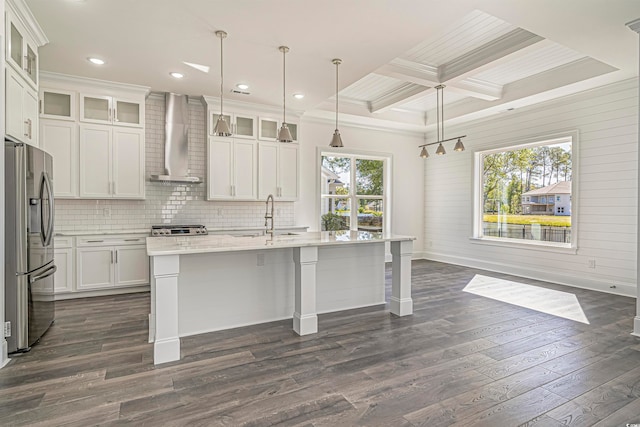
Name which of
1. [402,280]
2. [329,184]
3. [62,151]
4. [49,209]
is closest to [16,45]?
[49,209]

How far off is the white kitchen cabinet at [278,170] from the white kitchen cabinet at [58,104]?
8.21 ft

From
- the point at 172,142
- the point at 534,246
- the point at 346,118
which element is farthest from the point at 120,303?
A: the point at 534,246

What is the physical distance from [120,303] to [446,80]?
5.07 meters

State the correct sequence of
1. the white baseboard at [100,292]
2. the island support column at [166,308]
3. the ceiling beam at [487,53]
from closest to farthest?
the island support column at [166,308] → the ceiling beam at [487,53] → the white baseboard at [100,292]

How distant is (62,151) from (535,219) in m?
7.05

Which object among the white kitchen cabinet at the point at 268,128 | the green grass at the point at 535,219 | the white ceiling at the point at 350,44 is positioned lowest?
the green grass at the point at 535,219

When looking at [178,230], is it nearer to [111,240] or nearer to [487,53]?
[111,240]

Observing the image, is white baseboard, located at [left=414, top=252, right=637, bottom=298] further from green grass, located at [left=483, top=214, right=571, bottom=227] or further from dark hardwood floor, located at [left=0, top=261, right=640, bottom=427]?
dark hardwood floor, located at [left=0, top=261, right=640, bottom=427]

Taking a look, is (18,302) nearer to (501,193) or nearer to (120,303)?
(120,303)

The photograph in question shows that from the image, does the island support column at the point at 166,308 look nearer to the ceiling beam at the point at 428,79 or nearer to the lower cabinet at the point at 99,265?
the lower cabinet at the point at 99,265

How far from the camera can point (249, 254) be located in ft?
11.7

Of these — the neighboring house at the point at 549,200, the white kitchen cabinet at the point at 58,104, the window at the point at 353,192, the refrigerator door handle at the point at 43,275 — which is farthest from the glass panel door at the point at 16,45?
the neighboring house at the point at 549,200

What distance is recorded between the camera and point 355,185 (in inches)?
287

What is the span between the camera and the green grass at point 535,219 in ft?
18.2
